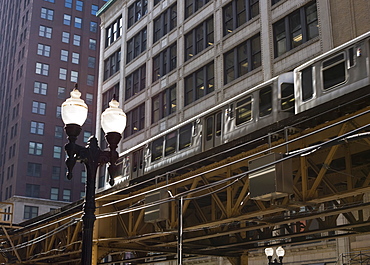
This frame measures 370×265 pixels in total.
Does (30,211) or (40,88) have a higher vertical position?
(40,88)

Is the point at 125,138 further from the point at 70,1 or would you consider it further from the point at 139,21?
the point at 70,1

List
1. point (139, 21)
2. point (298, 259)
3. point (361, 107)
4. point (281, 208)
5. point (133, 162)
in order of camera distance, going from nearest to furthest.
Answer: point (361, 107) < point (281, 208) < point (133, 162) < point (298, 259) < point (139, 21)

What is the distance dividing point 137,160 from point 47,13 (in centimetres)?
7182

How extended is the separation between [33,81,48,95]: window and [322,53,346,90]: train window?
77699 mm

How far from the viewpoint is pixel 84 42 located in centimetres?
9606

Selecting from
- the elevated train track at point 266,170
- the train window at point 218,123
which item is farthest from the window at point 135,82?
the train window at point 218,123

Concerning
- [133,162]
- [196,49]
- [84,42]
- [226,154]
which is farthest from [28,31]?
[226,154]

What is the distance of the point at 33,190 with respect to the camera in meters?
84.2

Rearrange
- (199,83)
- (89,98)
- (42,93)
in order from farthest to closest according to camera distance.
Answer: (89,98)
(42,93)
(199,83)

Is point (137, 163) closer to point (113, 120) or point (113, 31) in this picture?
point (113, 120)

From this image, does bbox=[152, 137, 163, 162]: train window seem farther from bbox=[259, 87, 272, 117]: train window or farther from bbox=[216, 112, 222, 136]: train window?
bbox=[259, 87, 272, 117]: train window

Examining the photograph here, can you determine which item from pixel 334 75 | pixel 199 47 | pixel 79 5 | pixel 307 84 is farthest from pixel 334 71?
pixel 79 5

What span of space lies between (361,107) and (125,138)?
125 ft

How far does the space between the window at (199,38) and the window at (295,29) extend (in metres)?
7.62
